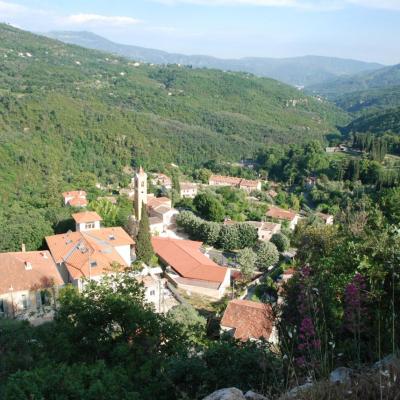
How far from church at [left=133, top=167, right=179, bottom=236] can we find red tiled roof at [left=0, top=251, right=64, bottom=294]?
11.6 meters

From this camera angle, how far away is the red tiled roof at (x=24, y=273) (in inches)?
763

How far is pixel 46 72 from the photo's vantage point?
Answer: 404 ft

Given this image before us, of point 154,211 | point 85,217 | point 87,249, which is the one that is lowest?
point 154,211

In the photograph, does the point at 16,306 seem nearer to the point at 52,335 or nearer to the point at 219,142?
the point at 52,335

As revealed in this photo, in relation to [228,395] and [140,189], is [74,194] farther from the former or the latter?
[228,395]

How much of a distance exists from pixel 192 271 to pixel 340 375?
899 inches

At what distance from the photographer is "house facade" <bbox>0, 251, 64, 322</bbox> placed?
18.9 metres

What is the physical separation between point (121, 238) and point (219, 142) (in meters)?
81.3

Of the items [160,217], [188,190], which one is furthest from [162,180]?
[160,217]

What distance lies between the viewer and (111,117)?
9075 centimetres

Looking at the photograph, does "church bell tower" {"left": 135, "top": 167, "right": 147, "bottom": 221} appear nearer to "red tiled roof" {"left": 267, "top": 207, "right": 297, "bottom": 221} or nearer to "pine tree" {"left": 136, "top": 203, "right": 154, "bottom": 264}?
"pine tree" {"left": 136, "top": 203, "right": 154, "bottom": 264}

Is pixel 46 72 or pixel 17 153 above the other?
pixel 46 72

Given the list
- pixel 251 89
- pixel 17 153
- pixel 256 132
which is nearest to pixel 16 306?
pixel 17 153

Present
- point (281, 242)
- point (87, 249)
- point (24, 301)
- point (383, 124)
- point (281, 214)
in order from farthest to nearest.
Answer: point (383, 124) < point (281, 214) < point (281, 242) < point (87, 249) < point (24, 301)
